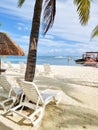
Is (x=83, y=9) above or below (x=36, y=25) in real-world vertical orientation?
above

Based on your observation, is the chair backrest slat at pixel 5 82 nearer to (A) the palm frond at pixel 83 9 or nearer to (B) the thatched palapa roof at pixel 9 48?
(B) the thatched palapa roof at pixel 9 48

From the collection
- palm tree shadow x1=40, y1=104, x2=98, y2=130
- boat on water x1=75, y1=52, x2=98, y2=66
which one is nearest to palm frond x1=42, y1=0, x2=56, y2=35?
palm tree shadow x1=40, y1=104, x2=98, y2=130

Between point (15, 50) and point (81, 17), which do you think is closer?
point (81, 17)

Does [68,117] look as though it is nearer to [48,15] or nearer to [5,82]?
[5,82]

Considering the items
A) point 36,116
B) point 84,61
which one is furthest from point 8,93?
point 84,61

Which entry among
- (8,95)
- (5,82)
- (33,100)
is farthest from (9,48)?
(33,100)

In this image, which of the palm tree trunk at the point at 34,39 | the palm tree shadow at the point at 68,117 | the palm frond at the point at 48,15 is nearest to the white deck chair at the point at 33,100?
the palm tree shadow at the point at 68,117

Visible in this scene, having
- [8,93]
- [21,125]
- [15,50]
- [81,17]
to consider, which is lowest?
[21,125]

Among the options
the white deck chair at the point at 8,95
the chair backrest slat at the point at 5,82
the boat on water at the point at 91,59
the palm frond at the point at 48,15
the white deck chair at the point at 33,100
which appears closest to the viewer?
the white deck chair at the point at 33,100

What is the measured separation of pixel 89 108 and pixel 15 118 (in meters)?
2.21

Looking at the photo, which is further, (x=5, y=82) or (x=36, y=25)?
(x=5, y=82)

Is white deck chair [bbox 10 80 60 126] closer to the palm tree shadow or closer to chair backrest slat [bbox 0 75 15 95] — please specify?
the palm tree shadow

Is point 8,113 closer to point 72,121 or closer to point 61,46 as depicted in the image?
point 72,121

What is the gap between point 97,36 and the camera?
1414cm
